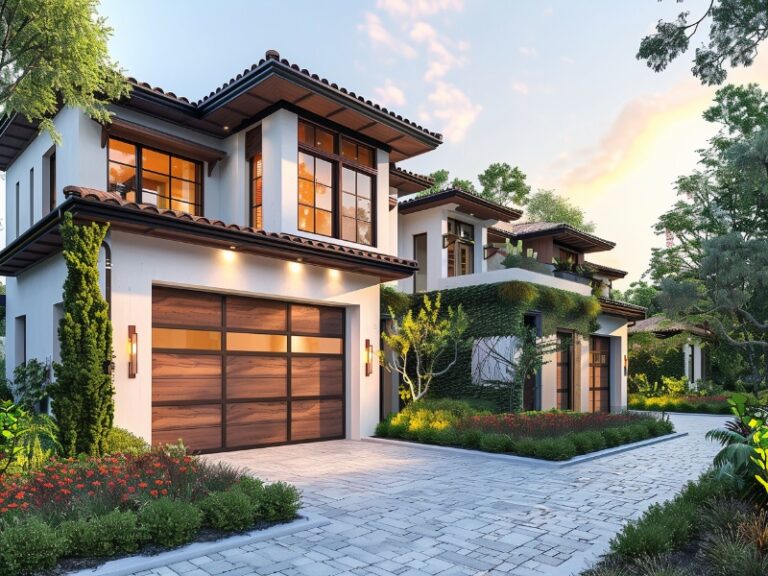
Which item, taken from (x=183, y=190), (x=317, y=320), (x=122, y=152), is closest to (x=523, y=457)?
(x=317, y=320)

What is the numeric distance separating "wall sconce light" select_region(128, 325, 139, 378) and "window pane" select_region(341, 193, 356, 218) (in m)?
5.96

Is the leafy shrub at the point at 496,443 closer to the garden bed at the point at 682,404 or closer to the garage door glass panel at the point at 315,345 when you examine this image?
the garage door glass panel at the point at 315,345

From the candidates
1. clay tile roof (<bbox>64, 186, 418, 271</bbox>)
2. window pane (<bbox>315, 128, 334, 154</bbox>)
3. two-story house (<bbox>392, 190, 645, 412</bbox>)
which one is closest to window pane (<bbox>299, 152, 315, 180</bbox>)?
window pane (<bbox>315, 128, 334, 154</bbox>)

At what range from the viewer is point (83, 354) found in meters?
7.91

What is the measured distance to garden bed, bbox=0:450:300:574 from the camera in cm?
464

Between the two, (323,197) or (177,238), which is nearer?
(177,238)

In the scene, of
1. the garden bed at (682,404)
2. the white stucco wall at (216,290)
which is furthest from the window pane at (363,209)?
the garden bed at (682,404)

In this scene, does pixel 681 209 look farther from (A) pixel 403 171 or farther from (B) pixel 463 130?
(A) pixel 403 171

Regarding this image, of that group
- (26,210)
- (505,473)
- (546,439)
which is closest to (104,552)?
(505,473)

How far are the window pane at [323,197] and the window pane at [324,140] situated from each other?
2.95ft

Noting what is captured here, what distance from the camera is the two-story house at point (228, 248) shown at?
30.9 ft

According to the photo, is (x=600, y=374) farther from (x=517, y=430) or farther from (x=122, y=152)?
(x=122, y=152)

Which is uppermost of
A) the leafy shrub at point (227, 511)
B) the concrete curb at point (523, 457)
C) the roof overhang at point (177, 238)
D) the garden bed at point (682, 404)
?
the roof overhang at point (177, 238)

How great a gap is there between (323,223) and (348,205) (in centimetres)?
92
